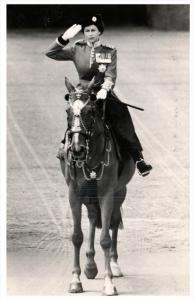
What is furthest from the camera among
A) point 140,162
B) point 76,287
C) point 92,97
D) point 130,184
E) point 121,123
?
point 130,184

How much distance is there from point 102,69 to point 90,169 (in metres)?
1.26

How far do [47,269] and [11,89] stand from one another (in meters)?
12.0

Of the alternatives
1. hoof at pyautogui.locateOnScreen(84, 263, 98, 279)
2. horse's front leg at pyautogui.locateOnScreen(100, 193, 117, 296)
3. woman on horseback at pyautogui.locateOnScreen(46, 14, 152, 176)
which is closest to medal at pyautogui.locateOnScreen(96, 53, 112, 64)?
woman on horseback at pyautogui.locateOnScreen(46, 14, 152, 176)

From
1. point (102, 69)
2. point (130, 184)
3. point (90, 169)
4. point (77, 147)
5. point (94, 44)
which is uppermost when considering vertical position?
point (94, 44)

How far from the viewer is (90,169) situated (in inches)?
543

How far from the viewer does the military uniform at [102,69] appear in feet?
46.2

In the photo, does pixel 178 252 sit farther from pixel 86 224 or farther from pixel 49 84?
pixel 49 84

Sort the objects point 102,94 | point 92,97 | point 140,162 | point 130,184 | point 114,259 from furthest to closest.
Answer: point 130,184 < point 114,259 < point 140,162 < point 102,94 < point 92,97

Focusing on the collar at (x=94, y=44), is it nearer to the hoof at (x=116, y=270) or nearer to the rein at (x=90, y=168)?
the rein at (x=90, y=168)

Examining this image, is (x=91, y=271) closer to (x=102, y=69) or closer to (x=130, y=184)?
(x=102, y=69)

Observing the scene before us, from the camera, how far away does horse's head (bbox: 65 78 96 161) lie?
1313 cm

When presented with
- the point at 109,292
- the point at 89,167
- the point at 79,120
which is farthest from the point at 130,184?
the point at 79,120
